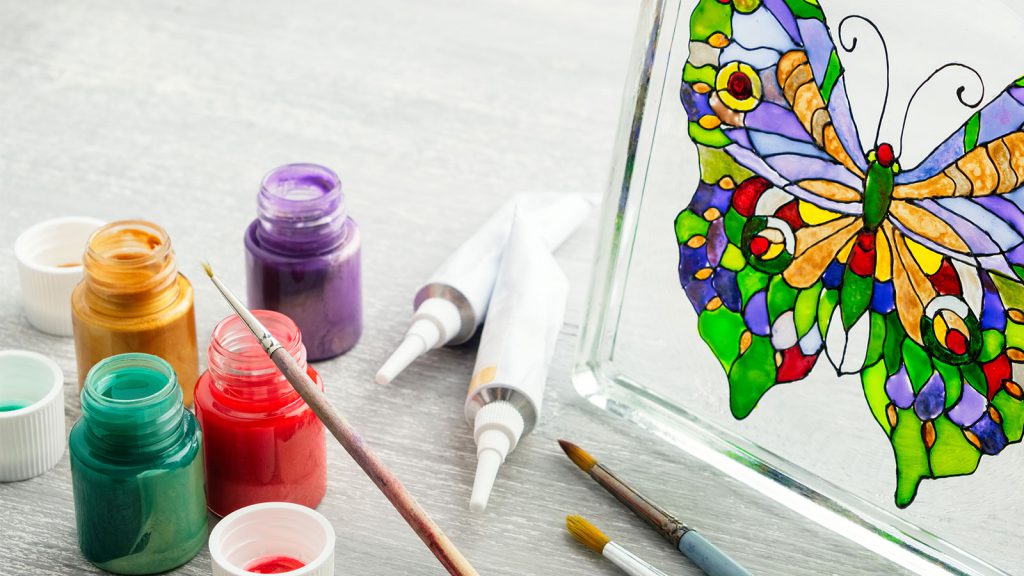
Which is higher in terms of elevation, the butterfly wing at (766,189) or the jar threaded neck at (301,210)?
the butterfly wing at (766,189)

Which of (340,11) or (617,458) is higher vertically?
(340,11)

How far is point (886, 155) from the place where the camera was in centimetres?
60

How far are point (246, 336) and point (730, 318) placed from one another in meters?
0.25

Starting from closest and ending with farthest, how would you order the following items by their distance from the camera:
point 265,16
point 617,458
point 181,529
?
point 181,529
point 617,458
point 265,16

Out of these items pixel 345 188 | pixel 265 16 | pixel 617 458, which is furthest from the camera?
pixel 265 16

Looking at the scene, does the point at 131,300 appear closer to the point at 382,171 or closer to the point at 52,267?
the point at 52,267

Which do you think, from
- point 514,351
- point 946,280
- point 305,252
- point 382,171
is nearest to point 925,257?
point 946,280

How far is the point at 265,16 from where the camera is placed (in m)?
1.10

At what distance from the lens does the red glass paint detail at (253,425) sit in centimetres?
62

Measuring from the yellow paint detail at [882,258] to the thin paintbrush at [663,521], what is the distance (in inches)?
6.3

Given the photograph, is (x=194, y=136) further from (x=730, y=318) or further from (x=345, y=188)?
(x=730, y=318)

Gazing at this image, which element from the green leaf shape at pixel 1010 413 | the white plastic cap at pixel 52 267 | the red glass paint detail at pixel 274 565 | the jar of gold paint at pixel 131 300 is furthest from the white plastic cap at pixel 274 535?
the green leaf shape at pixel 1010 413

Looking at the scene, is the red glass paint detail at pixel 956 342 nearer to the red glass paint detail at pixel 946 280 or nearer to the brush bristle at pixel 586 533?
the red glass paint detail at pixel 946 280

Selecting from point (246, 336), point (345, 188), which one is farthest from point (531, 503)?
point (345, 188)
